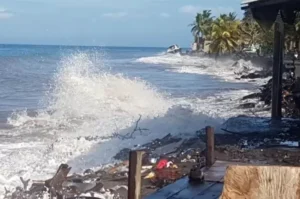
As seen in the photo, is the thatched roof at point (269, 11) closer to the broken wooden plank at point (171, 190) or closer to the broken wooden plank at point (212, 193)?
the broken wooden plank at point (171, 190)

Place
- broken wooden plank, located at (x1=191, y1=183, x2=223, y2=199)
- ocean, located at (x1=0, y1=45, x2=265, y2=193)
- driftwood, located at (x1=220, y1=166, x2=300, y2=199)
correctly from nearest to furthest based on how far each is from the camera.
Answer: driftwood, located at (x1=220, y1=166, x2=300, y2=199) → broken wooden plank, located at (x1=191, y1=183, x2=223, y2=199) → ocean, located at (x1=0, y1=45, x2=265, y2=193)

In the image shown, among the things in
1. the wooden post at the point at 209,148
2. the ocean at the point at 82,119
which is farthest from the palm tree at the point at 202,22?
the wooden post at the point at 209,148

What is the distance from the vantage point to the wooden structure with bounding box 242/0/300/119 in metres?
10.5

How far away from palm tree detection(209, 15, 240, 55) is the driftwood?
276ft

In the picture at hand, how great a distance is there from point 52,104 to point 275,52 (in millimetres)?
15232

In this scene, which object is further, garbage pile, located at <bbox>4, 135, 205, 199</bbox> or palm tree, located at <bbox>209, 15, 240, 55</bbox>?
palm tree, located at <bbox>209, 15, 240, 55</bbox>

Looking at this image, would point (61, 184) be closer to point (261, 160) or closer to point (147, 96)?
point (261, 160)

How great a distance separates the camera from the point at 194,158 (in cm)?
1039

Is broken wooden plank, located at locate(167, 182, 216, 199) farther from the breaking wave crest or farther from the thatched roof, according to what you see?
the breaking wave crest

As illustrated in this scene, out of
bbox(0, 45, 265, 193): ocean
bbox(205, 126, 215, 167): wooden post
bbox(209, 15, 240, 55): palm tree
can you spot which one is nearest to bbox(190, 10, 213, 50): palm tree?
bbox(209, 15, 240, 55): palm tree

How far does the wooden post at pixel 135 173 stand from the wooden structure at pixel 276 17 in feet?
14.0

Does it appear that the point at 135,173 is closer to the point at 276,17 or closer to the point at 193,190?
the point at 193,190

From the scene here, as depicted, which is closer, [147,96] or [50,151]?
[50,151]

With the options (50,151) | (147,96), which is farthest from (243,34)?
(50,151)
